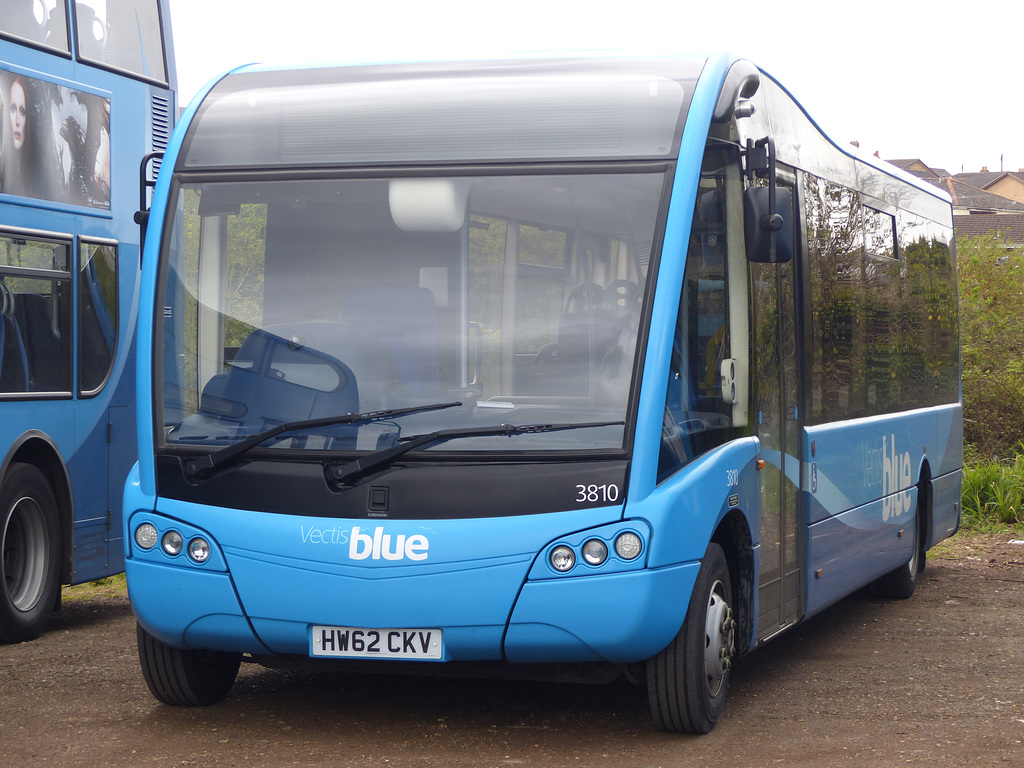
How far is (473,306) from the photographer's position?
6055mm

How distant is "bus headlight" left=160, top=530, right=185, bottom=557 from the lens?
19.7 ft

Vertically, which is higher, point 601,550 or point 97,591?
point 601,550

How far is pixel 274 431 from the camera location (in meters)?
5.96

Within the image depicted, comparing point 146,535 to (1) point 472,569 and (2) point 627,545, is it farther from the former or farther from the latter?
(2) point 627,545

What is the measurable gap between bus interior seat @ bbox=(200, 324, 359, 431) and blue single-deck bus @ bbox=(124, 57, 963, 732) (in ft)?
0.03

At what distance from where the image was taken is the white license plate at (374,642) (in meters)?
5.80

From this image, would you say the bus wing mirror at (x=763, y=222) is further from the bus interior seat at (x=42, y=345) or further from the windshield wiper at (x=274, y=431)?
the bus interior seat at (x=42, y=345)

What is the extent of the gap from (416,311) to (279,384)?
24.7 inches

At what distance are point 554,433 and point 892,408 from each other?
15.5 ft

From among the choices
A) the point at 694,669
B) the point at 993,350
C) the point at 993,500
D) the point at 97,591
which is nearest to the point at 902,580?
the point at 694,669

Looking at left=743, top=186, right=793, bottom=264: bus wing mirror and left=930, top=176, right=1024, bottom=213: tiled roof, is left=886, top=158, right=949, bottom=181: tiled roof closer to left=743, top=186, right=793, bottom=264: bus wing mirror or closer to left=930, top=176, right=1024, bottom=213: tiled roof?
left=930, top=176, right=1024, bottom=213: tiled roof

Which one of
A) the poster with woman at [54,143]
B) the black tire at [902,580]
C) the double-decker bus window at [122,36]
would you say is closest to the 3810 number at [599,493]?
the poster with woman at [54,143]

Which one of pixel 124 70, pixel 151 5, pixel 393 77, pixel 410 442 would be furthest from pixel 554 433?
pixel 151 5

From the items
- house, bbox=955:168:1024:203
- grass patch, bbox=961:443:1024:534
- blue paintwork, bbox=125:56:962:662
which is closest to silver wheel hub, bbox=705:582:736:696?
blue paintwork, bbox=125:56:962:662
